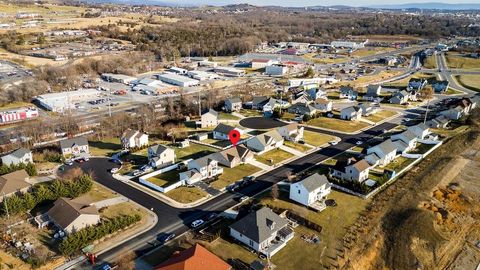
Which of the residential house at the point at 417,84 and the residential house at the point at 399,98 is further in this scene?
the residential house at the point at 417,84

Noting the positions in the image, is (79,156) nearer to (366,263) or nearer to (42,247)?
(42,247)

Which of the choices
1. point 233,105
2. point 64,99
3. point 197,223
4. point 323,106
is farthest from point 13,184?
point 323,106

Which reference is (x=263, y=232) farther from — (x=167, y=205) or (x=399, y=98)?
(x=399, y=98)

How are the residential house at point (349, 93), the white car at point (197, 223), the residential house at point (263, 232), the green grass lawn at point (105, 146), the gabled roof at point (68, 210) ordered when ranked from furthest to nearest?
the residential house at point (349, 93), the green grass lawn at point (105, 146), the white car at point (197, 223), the gabled roof at point (68, 210), the residential house at point (263, 232)

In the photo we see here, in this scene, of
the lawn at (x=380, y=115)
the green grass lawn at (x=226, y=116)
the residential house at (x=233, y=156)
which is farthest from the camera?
the green grass lawn at (x=226, y=116)

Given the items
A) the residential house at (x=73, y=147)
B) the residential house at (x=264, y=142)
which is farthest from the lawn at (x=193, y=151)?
the residential house at (x=73, y=147)

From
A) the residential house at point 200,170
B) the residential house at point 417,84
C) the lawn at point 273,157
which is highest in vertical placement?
the residential house at point 417,84

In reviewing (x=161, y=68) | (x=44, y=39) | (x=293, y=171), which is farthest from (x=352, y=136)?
(x=44, y=39)

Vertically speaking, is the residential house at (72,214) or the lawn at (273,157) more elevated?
the residential house at (72,214)

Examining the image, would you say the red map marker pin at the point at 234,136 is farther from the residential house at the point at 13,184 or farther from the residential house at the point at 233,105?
the residential house at the point at 13,184
